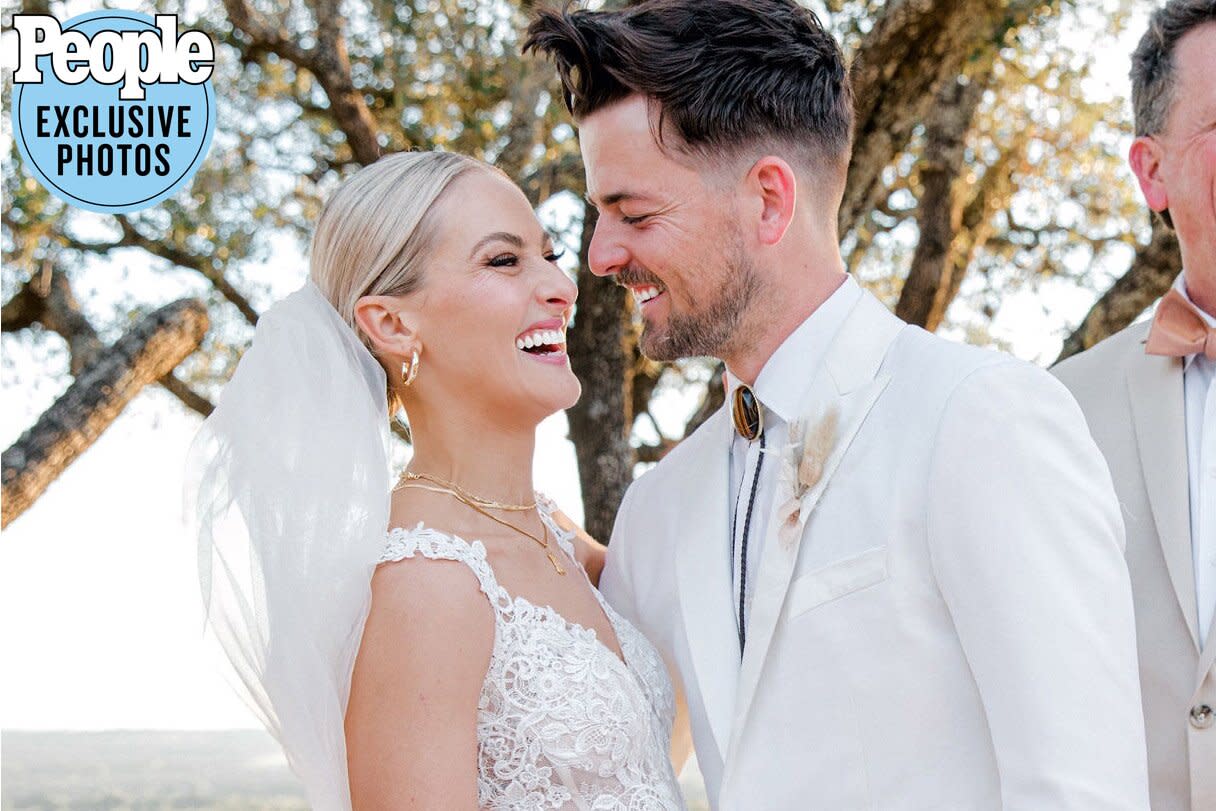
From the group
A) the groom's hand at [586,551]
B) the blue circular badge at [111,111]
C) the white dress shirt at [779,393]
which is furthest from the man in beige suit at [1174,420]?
the blue circular badge at [111,111]

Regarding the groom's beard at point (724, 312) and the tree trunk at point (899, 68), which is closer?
the groom's beard at point (724, 312)

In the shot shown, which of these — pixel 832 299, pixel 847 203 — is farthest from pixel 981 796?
pixel 847 203

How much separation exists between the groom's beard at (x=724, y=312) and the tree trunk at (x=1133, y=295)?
A: 9.37ft

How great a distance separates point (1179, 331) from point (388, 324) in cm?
167

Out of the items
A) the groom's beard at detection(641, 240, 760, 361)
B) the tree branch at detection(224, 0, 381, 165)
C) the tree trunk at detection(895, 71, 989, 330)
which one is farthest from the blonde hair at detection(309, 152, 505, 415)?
the tree trunk at detection(895, 71, 989, 330)

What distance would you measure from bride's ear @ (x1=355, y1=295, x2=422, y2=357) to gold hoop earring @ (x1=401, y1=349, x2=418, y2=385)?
0.01 metres

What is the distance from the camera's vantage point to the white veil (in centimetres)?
242

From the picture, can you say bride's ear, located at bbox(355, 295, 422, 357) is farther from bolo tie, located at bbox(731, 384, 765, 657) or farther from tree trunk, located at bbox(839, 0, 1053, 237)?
tree trunk, located at bbox(839, 0, 1053, 237)

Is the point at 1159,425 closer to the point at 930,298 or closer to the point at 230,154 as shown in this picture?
the point at 930,298

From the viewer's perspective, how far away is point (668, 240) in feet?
8.61

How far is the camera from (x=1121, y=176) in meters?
7.38

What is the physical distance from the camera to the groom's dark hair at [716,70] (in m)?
2.63

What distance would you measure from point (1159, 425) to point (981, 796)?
1003 millimetres

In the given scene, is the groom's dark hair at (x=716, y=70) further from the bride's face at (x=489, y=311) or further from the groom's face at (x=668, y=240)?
the bride's face at (x=489, y=311)
